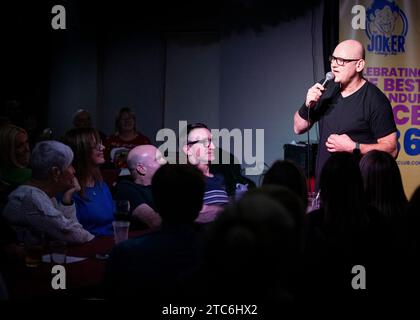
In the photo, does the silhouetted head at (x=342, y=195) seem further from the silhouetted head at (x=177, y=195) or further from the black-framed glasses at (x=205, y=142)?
the black-framed glasses at (x=205, y=142)

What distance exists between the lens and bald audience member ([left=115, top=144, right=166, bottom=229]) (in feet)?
10.7

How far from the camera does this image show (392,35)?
507 centimetres

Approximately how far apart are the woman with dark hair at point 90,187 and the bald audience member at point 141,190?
0.10 m

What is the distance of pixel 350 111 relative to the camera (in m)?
3.85

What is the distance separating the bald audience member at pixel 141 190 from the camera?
10.7ft

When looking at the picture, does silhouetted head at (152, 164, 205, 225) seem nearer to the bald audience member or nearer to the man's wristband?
the bald audience member

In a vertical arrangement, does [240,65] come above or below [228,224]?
above

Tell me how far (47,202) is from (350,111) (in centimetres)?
197

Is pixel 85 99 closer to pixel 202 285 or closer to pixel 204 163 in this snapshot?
pixel 204 163

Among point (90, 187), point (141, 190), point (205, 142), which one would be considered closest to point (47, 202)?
point (90, 187)

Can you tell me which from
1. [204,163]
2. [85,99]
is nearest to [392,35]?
[204,163]

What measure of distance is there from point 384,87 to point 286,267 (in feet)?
→ 13.2

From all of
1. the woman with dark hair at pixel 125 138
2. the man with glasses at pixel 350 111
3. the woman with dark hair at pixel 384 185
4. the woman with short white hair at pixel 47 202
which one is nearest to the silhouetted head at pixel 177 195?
the woman with short white hair at pixel 47 202

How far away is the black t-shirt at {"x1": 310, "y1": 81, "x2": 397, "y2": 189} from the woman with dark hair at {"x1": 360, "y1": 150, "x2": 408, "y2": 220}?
1.14 meters
